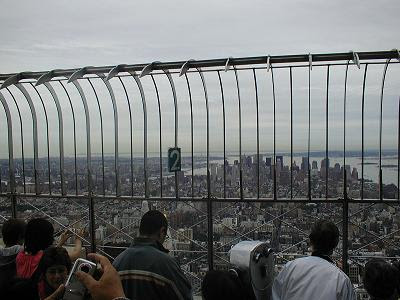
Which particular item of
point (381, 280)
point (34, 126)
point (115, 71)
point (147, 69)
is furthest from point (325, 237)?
point (34, 126)

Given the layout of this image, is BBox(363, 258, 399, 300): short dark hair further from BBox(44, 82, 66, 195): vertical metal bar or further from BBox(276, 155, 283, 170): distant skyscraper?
BBox(44, 82, 66, 195): vertical metal bar

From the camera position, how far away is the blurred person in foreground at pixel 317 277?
2.68 m

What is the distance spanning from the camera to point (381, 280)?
2.58 metres

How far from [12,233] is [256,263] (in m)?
2.21

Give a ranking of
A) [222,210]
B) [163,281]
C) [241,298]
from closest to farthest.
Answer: [241,298], [163,281], [222,210]

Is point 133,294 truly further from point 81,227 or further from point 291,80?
point 81,227

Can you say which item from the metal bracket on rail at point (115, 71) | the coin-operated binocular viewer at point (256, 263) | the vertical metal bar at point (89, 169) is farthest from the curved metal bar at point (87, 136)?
the coin-operated binocular viewer at point (256, 263)

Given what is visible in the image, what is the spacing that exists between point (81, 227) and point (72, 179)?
0.62 m

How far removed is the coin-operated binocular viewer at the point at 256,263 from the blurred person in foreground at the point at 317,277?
95mm

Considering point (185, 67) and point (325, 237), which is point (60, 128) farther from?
point (325, 237)

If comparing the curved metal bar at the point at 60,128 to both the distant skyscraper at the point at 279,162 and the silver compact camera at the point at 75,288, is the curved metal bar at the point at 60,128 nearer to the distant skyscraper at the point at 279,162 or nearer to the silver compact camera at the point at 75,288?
the distant skyscraper at the point at 279,162

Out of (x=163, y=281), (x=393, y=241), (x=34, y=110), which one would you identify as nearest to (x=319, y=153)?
(x=393, y=241)

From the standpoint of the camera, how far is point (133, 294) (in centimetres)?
279

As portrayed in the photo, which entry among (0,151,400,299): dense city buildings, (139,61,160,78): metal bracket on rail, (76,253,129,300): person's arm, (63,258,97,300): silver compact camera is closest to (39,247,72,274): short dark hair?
(63,258,97,300): silver compact camera
